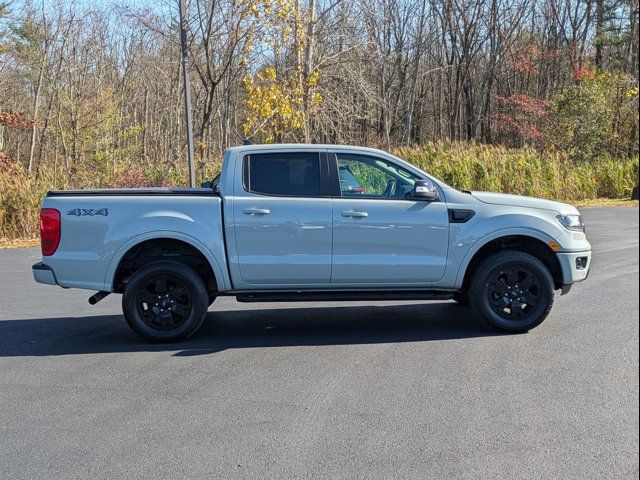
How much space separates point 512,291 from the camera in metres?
6.84

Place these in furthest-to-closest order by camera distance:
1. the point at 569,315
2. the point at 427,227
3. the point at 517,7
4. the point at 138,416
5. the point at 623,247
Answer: the point at 517,7, the point at 623,247, the point at 569,315, the point at 427,227, the point at 138,416

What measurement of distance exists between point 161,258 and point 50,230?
3.58 feet

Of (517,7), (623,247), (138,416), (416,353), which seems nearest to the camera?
(138,416)

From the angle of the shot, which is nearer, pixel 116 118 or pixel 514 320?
pixel 514 320

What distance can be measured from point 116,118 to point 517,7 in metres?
24.6

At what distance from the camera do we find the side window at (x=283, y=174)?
6.89 m

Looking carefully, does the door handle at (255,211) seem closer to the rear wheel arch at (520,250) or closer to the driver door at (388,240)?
the driver door at (388,240)

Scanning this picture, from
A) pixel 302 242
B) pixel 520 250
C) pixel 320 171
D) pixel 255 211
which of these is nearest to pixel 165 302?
pixel 255 211

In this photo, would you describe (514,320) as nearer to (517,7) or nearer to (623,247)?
(623,247)

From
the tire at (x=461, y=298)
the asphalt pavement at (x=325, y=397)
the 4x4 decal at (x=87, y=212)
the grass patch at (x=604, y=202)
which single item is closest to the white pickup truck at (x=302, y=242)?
the 4x4 decal at (x=87, y=212)

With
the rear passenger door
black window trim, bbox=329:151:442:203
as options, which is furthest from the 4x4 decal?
black window trim, bbox=329:151:442:203

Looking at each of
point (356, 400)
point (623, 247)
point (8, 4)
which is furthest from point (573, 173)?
point (8, 4)

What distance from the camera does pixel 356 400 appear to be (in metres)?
5.00

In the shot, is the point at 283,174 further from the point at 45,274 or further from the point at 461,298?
the point at 461,298
